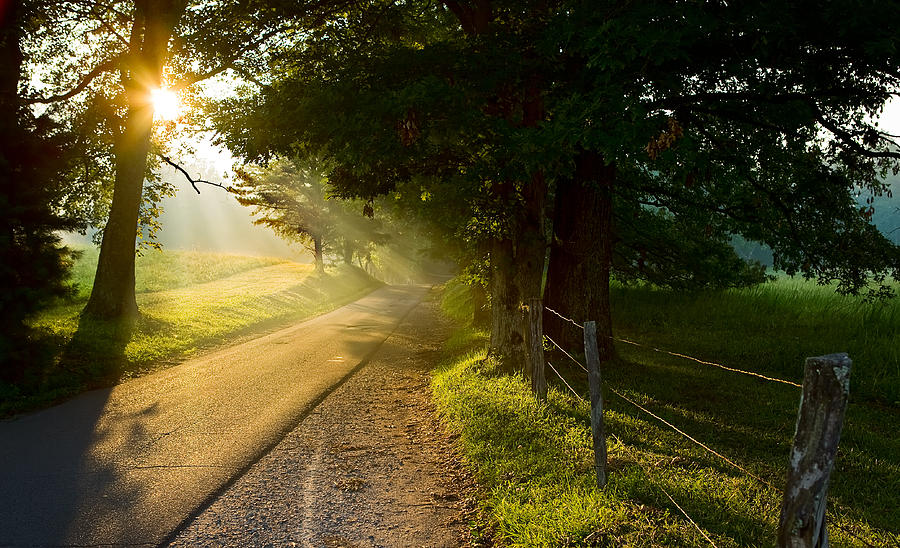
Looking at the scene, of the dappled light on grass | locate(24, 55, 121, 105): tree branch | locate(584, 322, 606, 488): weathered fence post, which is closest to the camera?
the dappled light on grass

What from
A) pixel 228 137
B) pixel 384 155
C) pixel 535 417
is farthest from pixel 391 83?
pixel 535 417

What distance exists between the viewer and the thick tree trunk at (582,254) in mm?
11914

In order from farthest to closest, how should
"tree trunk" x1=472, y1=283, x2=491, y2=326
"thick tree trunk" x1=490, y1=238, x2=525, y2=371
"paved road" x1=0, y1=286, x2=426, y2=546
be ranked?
"tree trunk" x1=472, y1=283, x2=491, y2=326 < "thick tree trunk" x1=490, y1=238, x2=525, y2=371 < "paved road" x1=0, y1=286, x2=426, y2=546

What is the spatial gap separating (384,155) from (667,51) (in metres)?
4.54

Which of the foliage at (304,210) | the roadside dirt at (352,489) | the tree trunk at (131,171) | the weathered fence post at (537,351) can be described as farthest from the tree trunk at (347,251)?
the weathered fence post at (537,351)

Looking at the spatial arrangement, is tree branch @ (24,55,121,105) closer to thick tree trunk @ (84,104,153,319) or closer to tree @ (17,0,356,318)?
tree @ (17,0,356,318)

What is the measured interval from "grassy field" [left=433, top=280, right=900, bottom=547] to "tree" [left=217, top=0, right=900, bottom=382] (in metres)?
1.85

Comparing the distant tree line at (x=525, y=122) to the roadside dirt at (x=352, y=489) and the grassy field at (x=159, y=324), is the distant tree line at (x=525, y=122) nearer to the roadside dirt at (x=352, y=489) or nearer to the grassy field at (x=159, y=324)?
the grassy field at (x=159, y=324)

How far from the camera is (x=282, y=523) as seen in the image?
5234 millimetres

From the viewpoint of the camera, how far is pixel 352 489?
6066 mm

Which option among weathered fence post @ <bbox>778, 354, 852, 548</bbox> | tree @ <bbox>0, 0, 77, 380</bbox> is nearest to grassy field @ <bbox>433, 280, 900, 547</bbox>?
weathered fence post @ <bbox>778, 354, 852, 548</bbox>

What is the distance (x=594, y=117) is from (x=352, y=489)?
17.5 ft

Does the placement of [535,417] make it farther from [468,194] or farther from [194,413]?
[468,194]

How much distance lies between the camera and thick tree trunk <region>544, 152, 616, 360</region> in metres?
11.9
